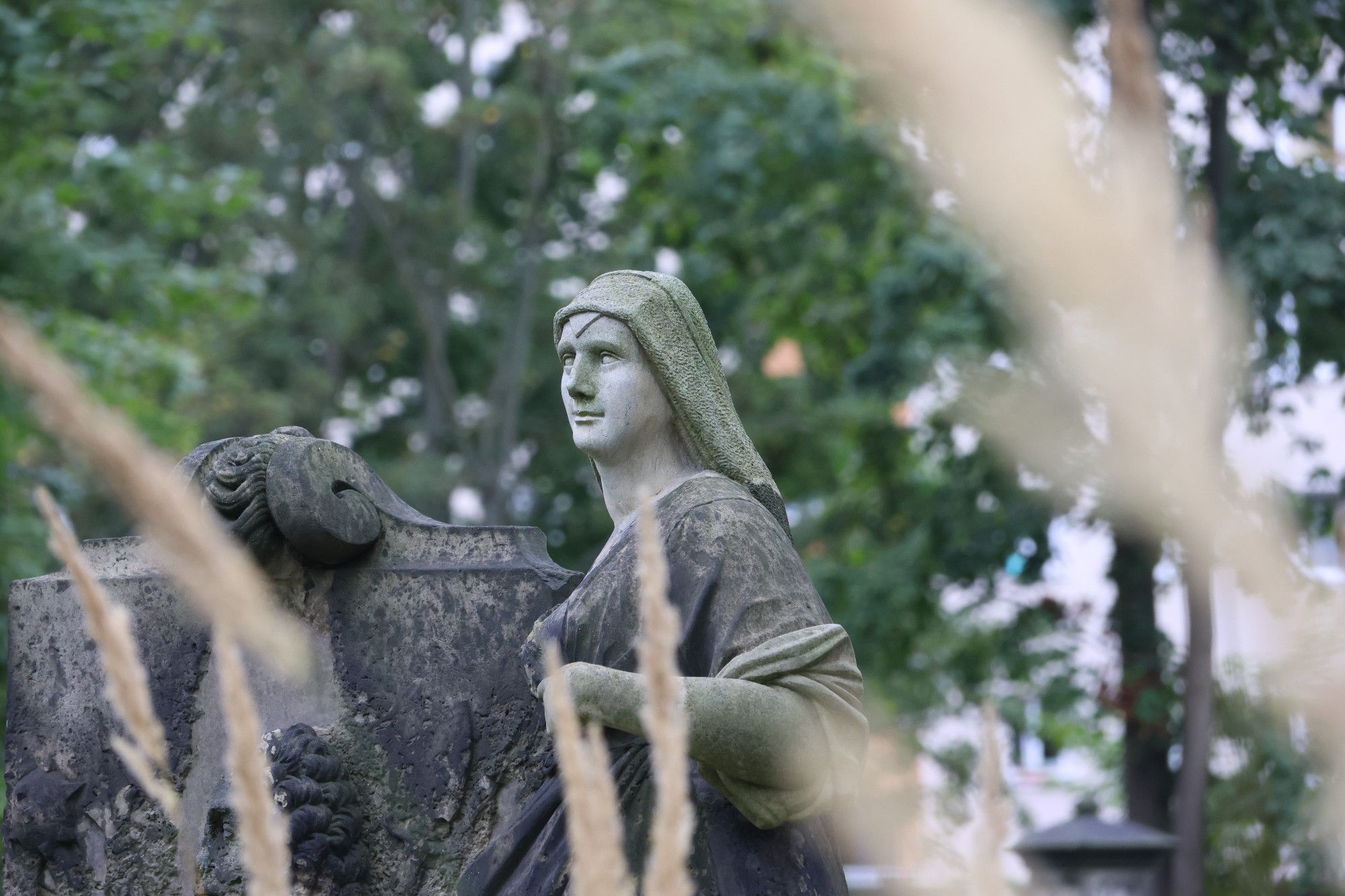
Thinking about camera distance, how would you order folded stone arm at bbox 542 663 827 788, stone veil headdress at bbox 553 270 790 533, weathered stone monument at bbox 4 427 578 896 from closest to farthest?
1. folded stone arm at bbox 542 663 827 788
2. stone veil headdress at bbox 553 270 790 533
3. weathered stone monument at bbox 4 427 578 896

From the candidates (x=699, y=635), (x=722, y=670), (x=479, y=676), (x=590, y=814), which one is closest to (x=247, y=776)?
(x=590, y=814)

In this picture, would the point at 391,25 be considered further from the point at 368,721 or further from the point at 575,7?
the point at 368,721

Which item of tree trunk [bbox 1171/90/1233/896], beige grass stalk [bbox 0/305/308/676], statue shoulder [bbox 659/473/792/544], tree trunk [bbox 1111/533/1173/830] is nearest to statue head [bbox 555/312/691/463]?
statue shoulder [bbox 659/473/792/544]

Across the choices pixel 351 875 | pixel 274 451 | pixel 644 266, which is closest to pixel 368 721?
pixel 351 875

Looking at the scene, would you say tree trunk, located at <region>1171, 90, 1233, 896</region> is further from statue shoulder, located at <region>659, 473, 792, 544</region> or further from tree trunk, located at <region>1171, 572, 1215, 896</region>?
statue shoulder, located at <region>659, 473, 792, 544</region>

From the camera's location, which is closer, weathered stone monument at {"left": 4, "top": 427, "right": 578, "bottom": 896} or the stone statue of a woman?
the stone statue of a woman

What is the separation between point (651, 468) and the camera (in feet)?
10.6

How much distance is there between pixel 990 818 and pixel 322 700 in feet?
9.87

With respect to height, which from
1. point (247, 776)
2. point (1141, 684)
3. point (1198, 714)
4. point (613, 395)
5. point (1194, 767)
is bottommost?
point (1141, 684)

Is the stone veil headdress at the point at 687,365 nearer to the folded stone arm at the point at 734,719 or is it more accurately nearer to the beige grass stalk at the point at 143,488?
the folded stone arm at the point at 734,719

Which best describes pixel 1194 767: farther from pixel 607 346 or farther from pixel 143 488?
pixel 143 488

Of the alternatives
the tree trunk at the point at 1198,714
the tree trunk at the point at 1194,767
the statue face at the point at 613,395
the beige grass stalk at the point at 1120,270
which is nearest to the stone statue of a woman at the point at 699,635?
the statue face at the point at 613,395

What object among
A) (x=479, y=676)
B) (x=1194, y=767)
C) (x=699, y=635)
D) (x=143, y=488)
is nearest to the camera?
(x=143, y=488)

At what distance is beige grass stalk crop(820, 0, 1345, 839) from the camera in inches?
23.0
